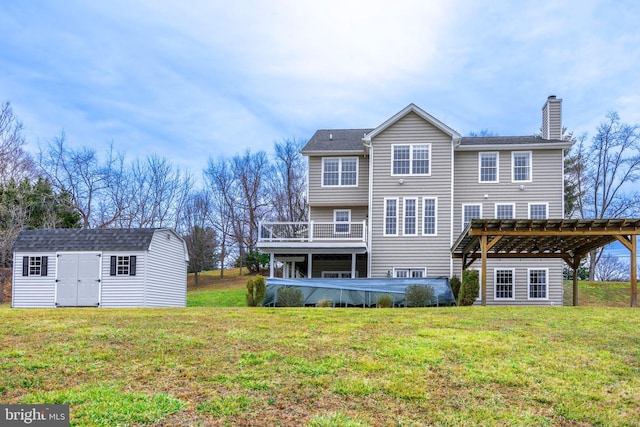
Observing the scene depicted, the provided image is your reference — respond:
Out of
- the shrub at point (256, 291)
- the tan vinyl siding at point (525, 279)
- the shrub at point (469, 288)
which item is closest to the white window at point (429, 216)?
the tan vinyl siding at point (525, 279)

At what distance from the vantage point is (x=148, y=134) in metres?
38.5

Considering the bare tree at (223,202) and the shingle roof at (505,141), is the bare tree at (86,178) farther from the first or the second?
the shingle roof at (505,141)

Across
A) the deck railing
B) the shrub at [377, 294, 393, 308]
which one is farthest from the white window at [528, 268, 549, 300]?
the shrub at [377, 294, 393, 308]

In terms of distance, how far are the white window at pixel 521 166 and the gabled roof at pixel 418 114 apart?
9.21 ft

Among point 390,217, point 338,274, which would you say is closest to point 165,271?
point 338,274

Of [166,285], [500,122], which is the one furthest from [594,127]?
[166,285]

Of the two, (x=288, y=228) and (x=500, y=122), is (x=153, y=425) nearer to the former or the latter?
(x=288, y=228)

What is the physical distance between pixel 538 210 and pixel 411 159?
219 inches

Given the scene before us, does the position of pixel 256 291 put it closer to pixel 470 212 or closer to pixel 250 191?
pixel 470 212

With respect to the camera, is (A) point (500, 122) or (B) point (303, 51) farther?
(A) point (500, 122)

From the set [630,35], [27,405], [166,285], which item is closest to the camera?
[27,405]

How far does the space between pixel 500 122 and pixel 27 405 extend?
43786 mm

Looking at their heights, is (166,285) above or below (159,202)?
below

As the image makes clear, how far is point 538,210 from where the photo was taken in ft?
78.0
